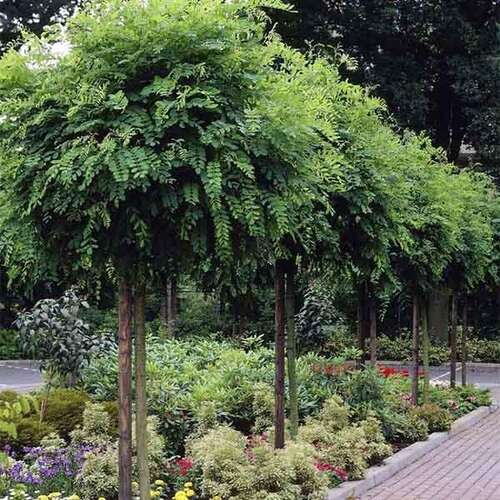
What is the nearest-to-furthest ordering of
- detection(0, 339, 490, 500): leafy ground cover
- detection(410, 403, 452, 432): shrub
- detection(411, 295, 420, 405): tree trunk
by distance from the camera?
detection(0, 339, 490, 500): leafy ground cover, detection(410, 403, 452, 432): shrub, detection(411, 295, 420, 405): tree trunk

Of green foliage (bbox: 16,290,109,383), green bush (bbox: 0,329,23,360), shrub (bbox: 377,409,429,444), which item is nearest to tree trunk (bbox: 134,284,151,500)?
green foliage (bbox: 16,290,109,383)

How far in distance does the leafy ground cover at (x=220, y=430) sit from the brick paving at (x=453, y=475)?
33 cm

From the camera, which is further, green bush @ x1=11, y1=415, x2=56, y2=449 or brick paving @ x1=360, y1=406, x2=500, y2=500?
green bush @ x1=11, y1=415, x2=56, y2=449

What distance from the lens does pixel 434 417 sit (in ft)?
38.0

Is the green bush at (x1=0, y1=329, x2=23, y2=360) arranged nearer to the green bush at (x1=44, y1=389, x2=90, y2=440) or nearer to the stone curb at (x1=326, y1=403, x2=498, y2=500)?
the stone curb at (x1=326, y1=403, x2=498, y2=500)

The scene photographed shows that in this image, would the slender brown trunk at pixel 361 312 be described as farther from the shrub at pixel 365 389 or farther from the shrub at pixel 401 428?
the shrub at pixel 401 428

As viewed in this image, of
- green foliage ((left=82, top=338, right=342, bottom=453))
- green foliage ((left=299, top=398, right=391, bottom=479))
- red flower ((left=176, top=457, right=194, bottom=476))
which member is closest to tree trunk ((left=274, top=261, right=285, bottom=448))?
green foliage ((left=299, top=398, right=391, bottom=479))

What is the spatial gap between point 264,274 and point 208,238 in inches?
142

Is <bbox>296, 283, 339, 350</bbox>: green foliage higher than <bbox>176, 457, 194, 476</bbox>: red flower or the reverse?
higher

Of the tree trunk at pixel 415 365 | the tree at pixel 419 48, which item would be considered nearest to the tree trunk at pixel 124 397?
the tree trunk at pixel 415 365

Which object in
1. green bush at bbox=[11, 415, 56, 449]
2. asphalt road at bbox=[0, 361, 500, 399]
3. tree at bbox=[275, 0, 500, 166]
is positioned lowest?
asphalt road at bbox=[0, 361, 500, 399]

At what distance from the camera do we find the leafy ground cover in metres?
7.11

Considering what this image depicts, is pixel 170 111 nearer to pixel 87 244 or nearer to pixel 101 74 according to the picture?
pixel 101 74

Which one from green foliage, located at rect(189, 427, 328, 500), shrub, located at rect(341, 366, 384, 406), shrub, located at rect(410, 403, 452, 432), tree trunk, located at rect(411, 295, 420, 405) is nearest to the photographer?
green foliage, located at rect(189, 427, 328, 500)
